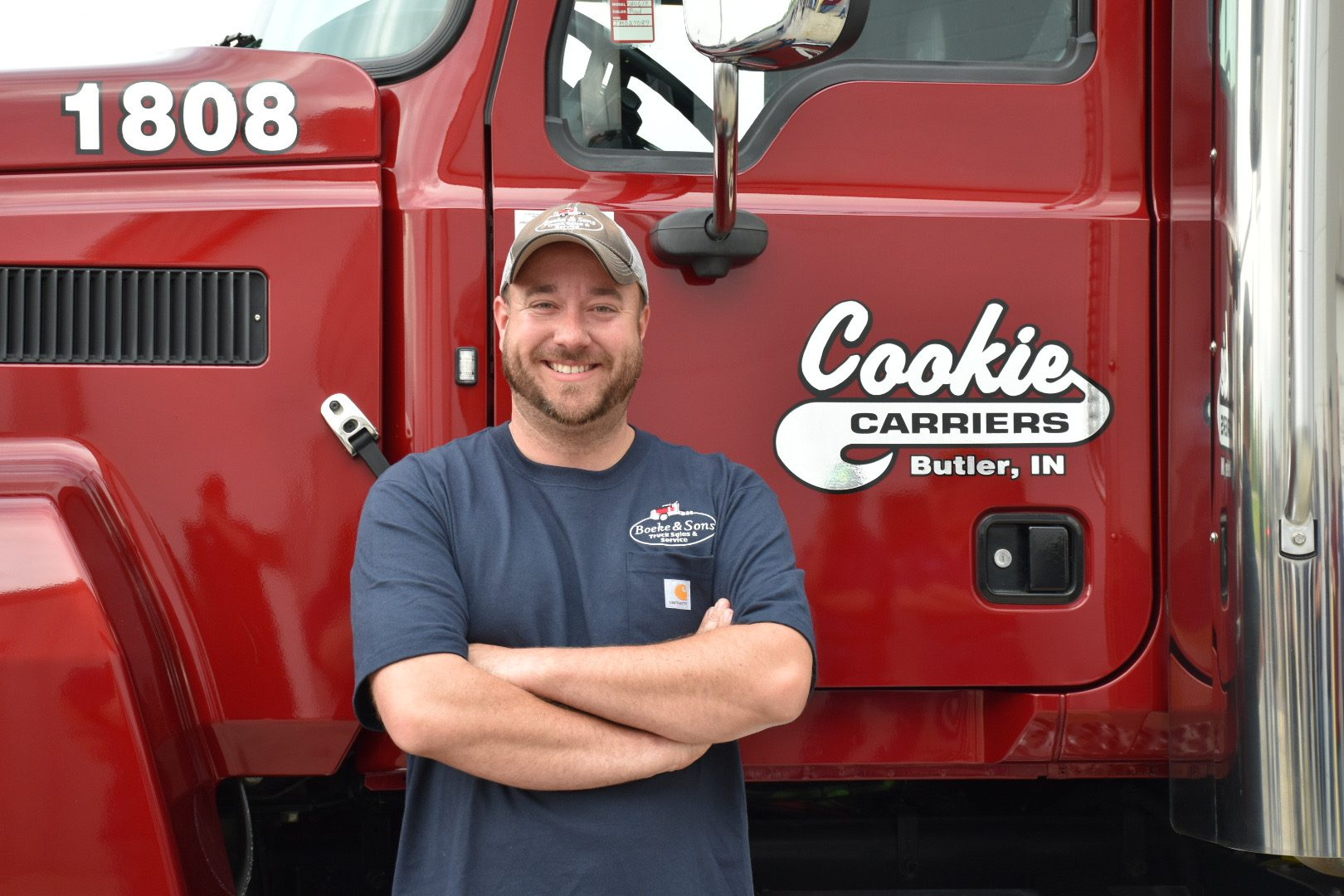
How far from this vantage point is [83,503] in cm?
177

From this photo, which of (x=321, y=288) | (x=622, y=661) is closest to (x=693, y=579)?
(x=622, y=661)

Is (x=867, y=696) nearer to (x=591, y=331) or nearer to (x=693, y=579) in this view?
(x=693, y=579)

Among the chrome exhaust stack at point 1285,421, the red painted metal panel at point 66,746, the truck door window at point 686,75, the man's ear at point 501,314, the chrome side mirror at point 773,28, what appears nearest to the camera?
the chrome side mirror at point 773,28

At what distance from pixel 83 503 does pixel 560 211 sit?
2.59 ft

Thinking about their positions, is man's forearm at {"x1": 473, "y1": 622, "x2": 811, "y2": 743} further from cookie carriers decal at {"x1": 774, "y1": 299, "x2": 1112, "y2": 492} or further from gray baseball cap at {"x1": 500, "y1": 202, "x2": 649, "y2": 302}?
gray baseball cap at {"x1": 500, "y1": 202, "x2": 649, "y2": 302}

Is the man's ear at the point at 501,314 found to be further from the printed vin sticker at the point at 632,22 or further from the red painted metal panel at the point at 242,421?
the printed vin sticker at the point at 632,22

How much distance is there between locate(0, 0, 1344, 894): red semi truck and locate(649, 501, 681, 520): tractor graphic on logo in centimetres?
17

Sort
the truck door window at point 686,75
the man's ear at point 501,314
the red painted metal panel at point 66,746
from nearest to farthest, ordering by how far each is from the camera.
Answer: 1. the red painted metal panel at point 66,746
2. the man's ear at point 501,314
3. the truck door window at point 686,75

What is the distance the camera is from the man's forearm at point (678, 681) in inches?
65.2

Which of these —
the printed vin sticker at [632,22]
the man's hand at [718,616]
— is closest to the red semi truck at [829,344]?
the printed vin sticker at [632,22]

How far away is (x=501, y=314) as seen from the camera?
6.15ft

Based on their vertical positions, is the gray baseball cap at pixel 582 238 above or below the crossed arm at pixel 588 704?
above

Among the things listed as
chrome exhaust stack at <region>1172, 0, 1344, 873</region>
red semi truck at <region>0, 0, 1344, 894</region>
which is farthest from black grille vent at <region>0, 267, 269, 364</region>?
chrome exhaust stack at <region>1172, 0, 1344, 873</region>

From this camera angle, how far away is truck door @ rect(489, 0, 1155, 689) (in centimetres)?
195
